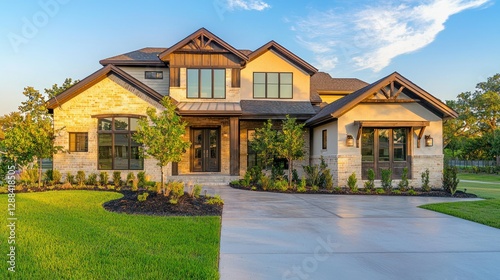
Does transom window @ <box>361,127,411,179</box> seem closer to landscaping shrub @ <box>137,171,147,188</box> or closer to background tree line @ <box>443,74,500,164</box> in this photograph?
landscaping shrub @ <box>137,171,147,188</box>

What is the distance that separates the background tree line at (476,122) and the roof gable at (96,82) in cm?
3048

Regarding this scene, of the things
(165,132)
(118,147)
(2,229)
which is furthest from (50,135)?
(2,229)

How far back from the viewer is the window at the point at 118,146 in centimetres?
1520

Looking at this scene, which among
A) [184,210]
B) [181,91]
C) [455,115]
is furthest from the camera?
[181,91]

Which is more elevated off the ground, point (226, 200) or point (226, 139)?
point (226, 139)

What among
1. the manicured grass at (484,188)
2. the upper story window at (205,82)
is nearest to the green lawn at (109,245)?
the upper story window at (205,82)

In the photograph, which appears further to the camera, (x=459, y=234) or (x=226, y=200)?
(x=226, y=200)

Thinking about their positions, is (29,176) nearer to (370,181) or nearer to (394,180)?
(370,181)

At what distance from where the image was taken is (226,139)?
17.9 m

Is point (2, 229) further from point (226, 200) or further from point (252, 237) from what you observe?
point (226, 200)

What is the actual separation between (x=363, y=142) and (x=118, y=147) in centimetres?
1174

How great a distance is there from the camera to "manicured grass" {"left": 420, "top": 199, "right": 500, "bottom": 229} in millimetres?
7536

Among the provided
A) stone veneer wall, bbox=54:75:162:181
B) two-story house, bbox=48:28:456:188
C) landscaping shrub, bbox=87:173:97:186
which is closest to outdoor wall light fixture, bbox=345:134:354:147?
two-story house, bbox=48:28:456:188

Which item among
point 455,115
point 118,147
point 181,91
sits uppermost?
point 181,91
